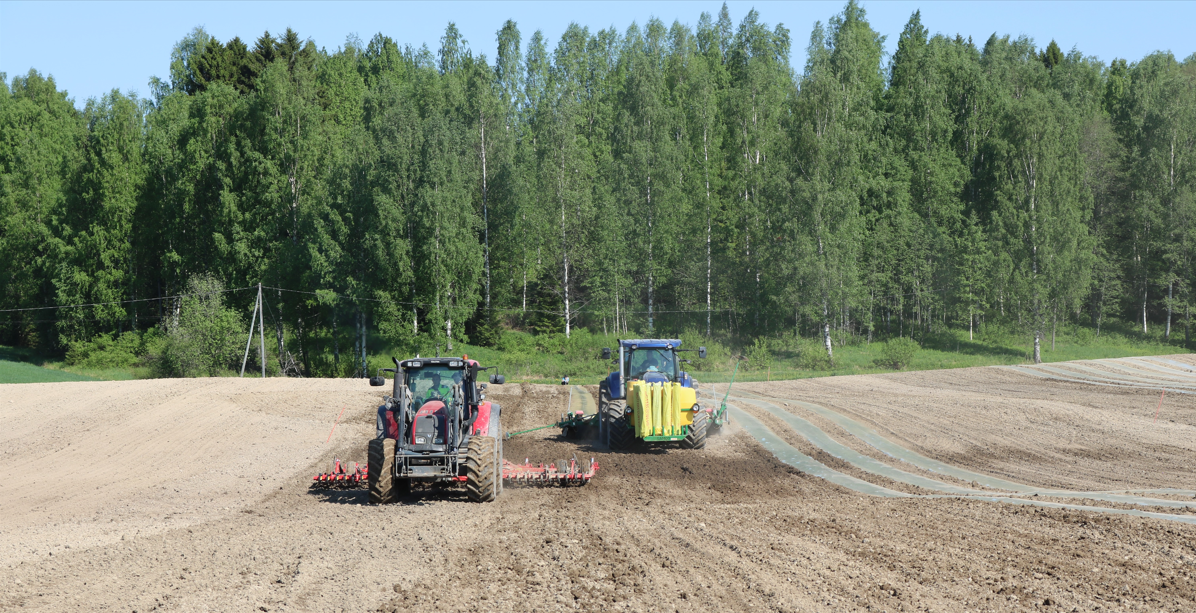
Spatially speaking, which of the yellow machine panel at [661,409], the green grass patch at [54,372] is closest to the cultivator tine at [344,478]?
the yellow machine panel at [661,409]

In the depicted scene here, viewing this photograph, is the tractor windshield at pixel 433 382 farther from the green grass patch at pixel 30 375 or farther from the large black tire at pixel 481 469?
the green grass patch at pixel 30 375

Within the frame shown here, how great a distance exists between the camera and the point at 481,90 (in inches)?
1953

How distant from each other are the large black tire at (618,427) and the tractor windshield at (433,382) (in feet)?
16.8

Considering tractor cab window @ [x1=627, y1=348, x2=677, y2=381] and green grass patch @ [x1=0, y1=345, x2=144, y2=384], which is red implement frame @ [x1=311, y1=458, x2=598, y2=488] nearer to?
tractor cab window @ [x1=627, y1=348, x2=677, y2=381]

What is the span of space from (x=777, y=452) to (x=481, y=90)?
36.3 metres

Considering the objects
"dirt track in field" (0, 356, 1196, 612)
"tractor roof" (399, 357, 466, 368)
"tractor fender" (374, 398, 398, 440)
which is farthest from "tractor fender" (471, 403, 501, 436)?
"tractor fender" (374, 398, 398, 440)

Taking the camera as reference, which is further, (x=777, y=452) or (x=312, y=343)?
(x=312, y=343)

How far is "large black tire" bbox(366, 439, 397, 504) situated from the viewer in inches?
478

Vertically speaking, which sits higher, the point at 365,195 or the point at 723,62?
the point at 723,62

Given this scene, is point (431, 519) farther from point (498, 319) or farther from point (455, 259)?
point (498, 319)

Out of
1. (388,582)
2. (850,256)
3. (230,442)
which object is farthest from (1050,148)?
(388,582)

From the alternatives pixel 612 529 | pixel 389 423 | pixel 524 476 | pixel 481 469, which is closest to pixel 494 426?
pixel 524 476

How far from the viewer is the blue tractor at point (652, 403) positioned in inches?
678

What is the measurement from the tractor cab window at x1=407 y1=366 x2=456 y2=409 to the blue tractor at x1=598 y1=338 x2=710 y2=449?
16.4 feet
